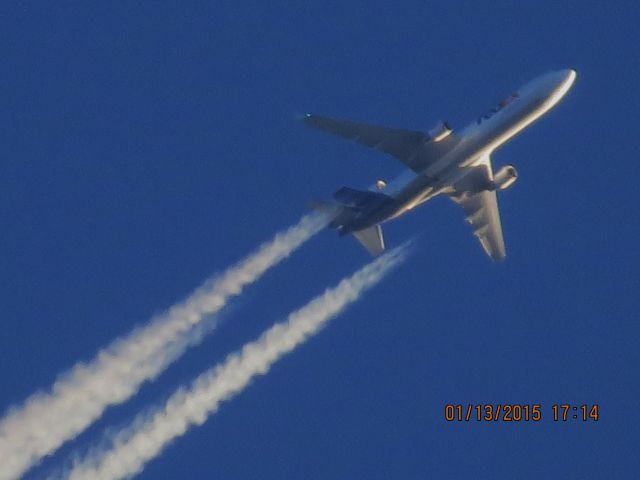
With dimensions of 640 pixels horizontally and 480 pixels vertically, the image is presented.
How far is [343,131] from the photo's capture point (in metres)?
69.2

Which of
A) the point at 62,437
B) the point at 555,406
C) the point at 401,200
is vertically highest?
the point at 401,200

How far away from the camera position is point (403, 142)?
70750 millimetres

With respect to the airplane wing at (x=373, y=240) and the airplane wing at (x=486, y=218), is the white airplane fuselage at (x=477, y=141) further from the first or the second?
the airplane wing at (x=486, y=218)

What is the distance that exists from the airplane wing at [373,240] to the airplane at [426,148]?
45cm

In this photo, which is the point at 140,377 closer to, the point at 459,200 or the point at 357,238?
the point at 357,238

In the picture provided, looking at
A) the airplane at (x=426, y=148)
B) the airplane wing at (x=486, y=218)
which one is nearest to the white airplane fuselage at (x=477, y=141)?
the airplane at (x=426, y=148)

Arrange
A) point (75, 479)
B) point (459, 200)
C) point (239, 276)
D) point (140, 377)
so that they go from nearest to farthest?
1. point (75, 479)
2. point (140, 377)
3. point (239, 276)
4. point (459, 200)

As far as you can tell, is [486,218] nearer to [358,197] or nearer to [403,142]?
[403,142]

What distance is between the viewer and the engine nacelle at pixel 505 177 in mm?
74125

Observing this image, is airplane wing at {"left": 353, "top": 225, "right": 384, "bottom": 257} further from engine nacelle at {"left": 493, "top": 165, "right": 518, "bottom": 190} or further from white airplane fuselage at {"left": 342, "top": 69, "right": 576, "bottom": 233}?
engine nacelle at {"left": 493, "top": 165, "right": 518, "bottom": 190}

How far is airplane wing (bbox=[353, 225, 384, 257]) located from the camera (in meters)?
72.4

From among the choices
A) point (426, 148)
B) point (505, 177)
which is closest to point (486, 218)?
point (505, 177)

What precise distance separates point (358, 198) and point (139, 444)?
17194 millimetres

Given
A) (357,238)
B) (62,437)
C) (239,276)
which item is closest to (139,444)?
(62,437)
